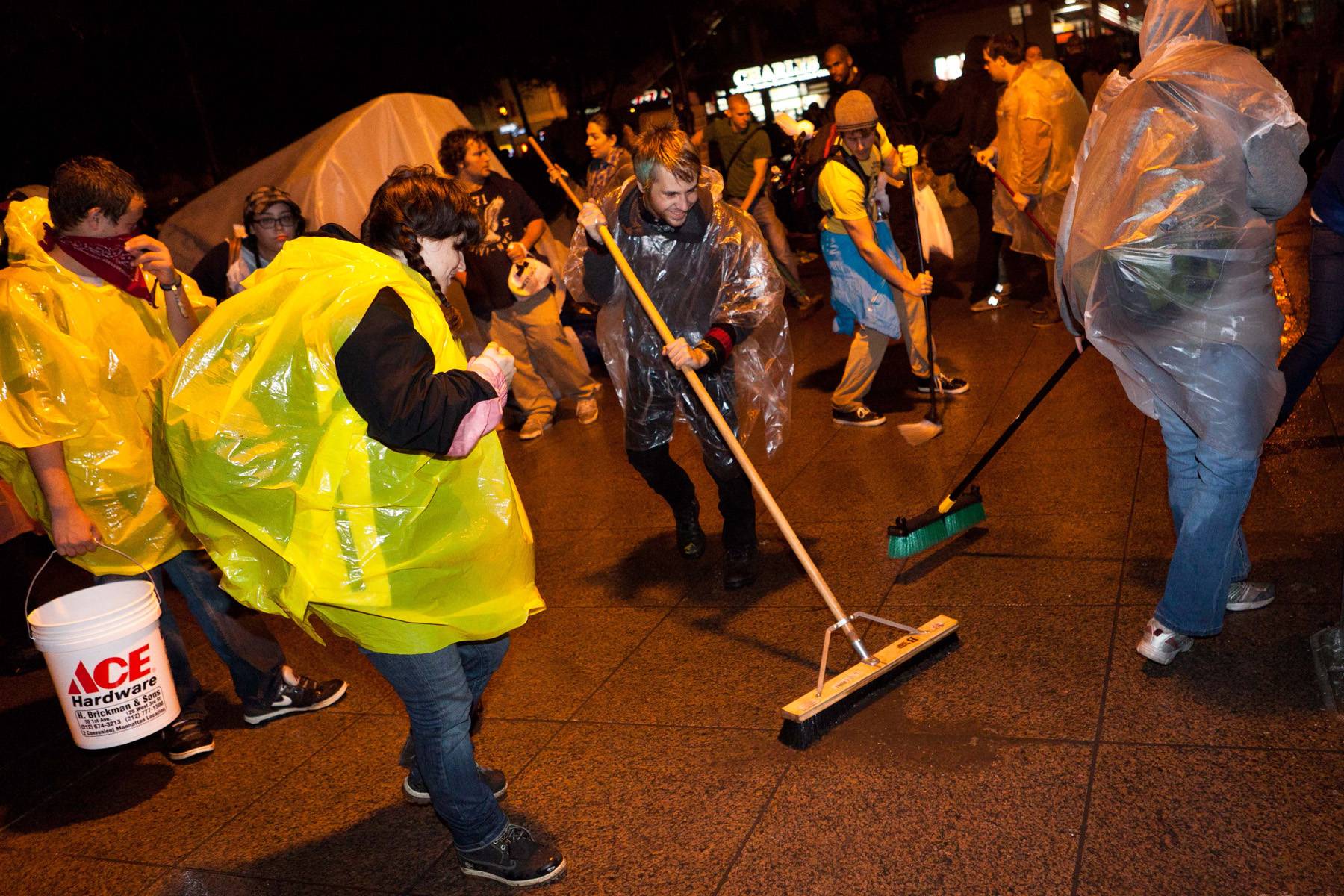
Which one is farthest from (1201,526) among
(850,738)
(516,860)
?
(516,860)

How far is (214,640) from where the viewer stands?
3.98 meters

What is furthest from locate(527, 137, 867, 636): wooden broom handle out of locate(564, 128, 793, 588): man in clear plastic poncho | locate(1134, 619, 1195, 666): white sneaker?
locate(1134, 619, 1195, 666): white sneaker

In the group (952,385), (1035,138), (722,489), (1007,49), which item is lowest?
(952,385)

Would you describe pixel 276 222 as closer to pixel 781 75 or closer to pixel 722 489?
pixel 722 489

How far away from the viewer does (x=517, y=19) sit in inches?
715

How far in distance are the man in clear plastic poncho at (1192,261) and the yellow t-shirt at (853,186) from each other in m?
2.65

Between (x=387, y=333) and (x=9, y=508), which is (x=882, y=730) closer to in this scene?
(x=387, y=333)

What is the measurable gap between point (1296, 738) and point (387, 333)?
242 centimetres

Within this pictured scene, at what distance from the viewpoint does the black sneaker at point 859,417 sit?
20.4 feet

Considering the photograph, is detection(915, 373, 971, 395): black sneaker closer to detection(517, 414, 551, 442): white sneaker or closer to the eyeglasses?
detection(517, 414, 551, 442): white sneaker

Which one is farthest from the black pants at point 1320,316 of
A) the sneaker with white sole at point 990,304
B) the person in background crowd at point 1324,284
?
the sneaker with white sole at point 990,304

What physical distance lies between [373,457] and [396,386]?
22cm

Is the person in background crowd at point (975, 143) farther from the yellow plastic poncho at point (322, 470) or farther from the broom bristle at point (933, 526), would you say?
the yellow plastic poncho at point (322, 470)

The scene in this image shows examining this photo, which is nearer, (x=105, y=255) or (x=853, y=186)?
(x=105, y=255)
